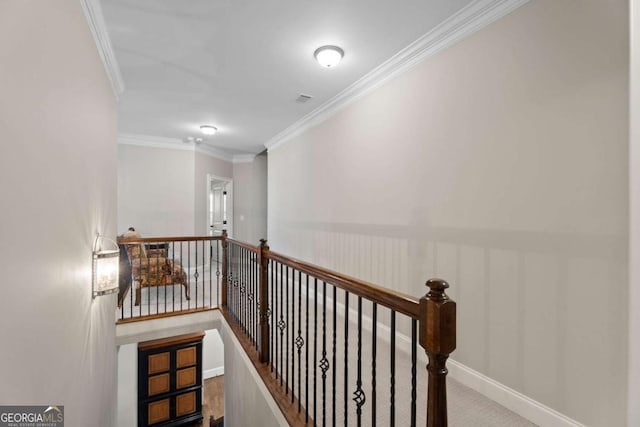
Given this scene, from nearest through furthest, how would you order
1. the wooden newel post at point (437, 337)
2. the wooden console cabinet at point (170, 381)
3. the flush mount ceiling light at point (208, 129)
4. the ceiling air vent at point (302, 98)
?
1. the wooden newel post at point (437, 337)
2. the ceiling air vent at point (302, 98)
3. the flush mount ceiling light at point (208, 129)
4. the wooden console cabinet at point (170, 381)

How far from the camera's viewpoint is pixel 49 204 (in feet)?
4.58

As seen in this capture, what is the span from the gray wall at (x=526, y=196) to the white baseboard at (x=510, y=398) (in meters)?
0.04

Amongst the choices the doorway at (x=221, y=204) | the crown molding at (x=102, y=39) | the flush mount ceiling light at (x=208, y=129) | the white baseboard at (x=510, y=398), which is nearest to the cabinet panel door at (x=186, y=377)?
the doorway at (x=221, y=204)

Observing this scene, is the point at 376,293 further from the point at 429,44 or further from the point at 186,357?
the point at 186,357

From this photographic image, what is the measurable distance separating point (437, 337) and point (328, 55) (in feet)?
7.69

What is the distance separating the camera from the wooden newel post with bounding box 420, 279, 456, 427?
37.8 inches

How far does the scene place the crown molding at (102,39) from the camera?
77.5 inches

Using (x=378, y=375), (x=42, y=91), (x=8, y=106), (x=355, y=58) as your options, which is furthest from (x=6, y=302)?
(x=355, y=58)

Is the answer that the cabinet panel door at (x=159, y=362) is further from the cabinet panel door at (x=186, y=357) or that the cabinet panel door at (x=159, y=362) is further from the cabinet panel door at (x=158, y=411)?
the cabinet panel door at (x=158, y=411)

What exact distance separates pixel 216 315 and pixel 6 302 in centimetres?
312

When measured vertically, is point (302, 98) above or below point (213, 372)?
above

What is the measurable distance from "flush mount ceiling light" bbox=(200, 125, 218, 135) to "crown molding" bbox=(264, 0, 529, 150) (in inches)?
78.0

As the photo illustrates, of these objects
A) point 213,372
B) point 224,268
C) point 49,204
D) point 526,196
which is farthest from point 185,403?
point 526,196

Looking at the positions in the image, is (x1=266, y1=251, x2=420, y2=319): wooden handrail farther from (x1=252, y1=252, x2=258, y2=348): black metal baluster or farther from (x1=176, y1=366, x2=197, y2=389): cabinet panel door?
(x1=176, y1=366, x2=197, y2=389): cabinet panel door
